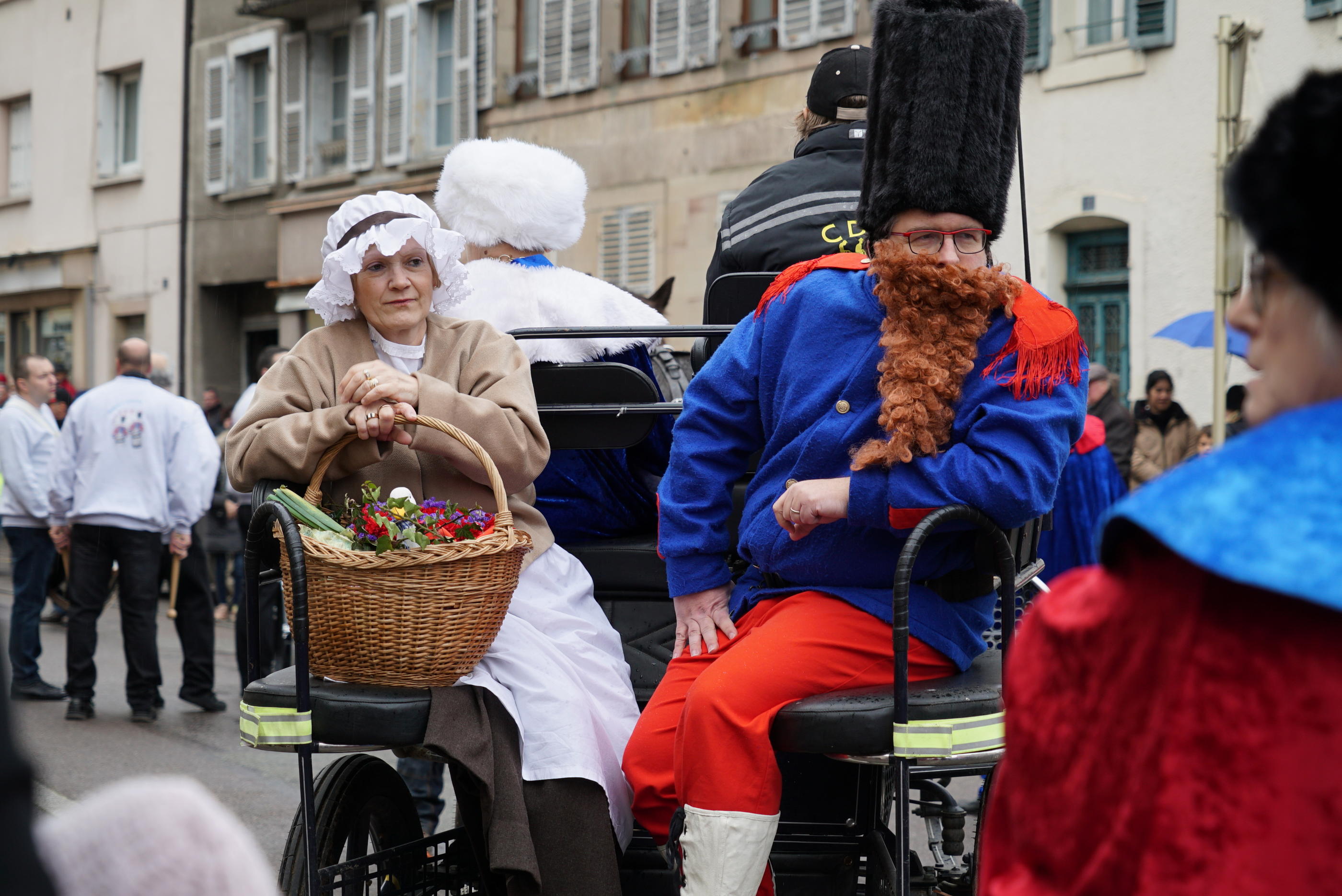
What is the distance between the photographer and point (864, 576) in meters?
3.00

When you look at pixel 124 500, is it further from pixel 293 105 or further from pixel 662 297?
pixel 293 105

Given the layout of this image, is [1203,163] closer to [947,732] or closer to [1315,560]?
[947,732]

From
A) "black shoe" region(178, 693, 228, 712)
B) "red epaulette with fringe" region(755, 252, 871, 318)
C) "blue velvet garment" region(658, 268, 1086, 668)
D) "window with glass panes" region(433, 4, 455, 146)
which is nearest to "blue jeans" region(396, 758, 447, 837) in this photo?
"blue velvet garment" region(658, 268, 1086, 668)

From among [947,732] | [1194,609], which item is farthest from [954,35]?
[1194,609]

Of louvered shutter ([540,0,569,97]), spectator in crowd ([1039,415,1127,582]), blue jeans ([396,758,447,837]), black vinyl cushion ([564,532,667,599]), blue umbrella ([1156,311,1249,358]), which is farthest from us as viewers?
louvered shutter ([540,0,569,97])

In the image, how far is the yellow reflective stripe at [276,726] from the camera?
120 inches

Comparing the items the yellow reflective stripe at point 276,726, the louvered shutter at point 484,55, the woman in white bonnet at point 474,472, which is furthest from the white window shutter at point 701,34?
the yellow reflective stripe at point 276,726

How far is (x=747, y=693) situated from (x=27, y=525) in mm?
8469

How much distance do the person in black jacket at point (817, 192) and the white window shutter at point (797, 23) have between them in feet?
39.2

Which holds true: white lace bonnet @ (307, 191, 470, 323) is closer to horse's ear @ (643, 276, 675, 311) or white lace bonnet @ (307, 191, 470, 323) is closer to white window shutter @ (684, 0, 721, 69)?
horse's ear @ (643, 276, 675, 311)

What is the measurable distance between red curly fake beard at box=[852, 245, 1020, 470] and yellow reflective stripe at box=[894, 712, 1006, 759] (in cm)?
47

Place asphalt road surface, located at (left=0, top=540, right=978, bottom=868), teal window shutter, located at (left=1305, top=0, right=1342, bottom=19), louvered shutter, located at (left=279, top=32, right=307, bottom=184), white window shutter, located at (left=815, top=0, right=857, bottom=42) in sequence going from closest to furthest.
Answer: asphalt road surface, located at (left=0, top=540, right=978, bottom=868) < teal window shutter, located at (left=1305, top=0, right=1342, bottom=19) < white window shutter, located at (left=815, top=0, right=857, bottom=42) < louvered shutter, located at (left=279, top=32, right=307, bottom=184)

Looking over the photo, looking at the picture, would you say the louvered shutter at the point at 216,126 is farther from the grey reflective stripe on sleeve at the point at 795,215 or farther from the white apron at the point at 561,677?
the white apron at the point at 561,677

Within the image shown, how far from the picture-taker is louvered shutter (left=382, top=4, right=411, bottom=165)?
20844 mm
